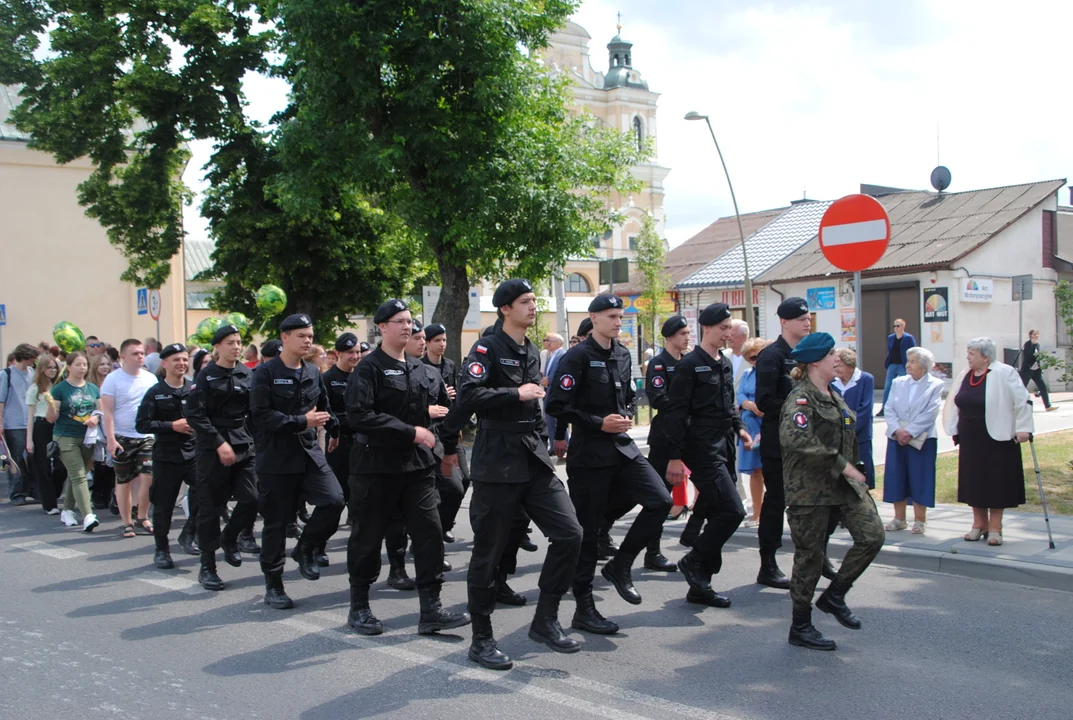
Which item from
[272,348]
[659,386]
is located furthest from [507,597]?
[272,348]

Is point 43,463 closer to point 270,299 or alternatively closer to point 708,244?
point 270,299

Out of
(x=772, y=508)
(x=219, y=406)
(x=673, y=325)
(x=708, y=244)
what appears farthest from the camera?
(x=708, y=244)

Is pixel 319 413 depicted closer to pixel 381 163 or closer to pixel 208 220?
pixel 381 163

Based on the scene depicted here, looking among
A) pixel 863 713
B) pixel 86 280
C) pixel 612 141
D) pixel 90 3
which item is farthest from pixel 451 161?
pixel 86 280

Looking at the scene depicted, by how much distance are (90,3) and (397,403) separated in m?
18.5

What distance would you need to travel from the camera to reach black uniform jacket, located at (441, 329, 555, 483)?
5.39 m

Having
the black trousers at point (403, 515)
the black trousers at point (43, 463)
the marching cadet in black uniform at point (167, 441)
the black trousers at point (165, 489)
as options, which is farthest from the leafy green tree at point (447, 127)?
the black trousers at point (403, 515)

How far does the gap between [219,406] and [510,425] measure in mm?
3280

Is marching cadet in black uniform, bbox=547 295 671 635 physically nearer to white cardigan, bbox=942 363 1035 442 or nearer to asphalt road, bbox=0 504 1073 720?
asphalt road, bbox=0 504 1073 720

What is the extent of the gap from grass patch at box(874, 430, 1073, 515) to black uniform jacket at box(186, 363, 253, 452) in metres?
6.70

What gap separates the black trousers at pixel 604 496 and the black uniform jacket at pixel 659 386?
842 mm

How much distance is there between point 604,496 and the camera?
6156mm

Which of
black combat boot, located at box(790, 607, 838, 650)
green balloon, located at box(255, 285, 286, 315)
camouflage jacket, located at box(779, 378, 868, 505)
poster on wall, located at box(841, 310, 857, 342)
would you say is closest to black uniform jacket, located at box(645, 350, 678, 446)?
camouflage jacket, located at box(779, 378, 868, 505)

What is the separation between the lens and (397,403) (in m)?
5.96
